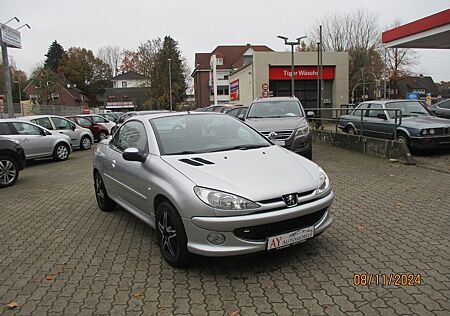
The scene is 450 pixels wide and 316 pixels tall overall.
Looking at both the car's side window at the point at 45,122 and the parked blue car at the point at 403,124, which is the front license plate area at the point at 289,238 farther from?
the car's side window at the point at 45,122

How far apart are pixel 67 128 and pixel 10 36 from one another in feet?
19.6

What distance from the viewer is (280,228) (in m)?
3.64

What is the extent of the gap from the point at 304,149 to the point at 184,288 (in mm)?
6384

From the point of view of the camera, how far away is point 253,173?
12.8 ft

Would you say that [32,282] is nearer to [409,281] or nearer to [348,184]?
[409,281]

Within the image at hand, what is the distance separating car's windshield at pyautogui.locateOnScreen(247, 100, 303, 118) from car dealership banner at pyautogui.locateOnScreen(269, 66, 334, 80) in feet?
84.2

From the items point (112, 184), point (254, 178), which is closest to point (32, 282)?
point (112, 184)

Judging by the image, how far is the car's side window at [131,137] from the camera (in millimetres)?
4926

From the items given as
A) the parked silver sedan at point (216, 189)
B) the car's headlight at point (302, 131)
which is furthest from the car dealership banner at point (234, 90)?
the parked silver sedan at point (216, 189)

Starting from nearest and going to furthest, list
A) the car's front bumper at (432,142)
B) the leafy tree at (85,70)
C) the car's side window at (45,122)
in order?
1. the car's front bumper at (432,142)
2. the car's side window at (45,122)
3. the leafy tree at (85,70)

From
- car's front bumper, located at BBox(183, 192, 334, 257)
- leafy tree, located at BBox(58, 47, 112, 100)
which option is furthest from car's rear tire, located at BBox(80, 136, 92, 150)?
leafy tree, located at BBox(58, 47, 112, 100)

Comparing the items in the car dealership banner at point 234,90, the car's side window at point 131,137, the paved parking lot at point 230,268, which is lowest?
the paved parking lot at point 230,268

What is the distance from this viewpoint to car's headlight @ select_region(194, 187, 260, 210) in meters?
3.51
